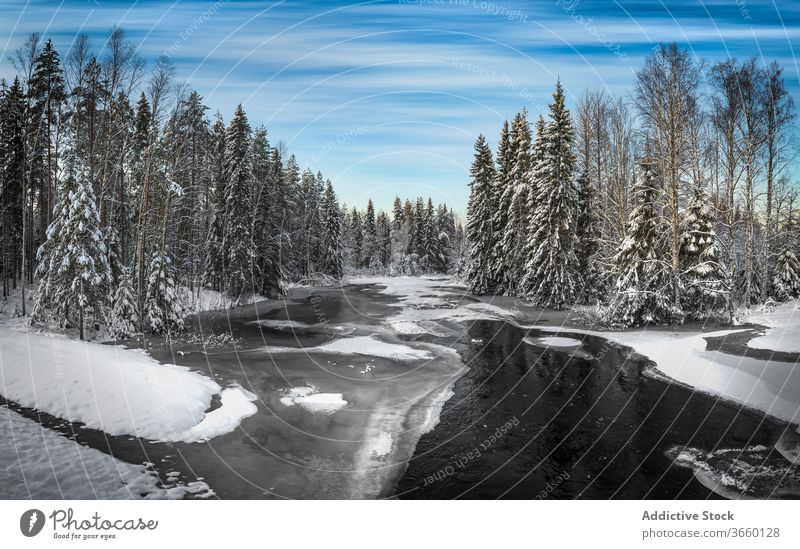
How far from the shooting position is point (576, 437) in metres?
9.11

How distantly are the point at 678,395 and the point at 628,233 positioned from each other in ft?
39.9

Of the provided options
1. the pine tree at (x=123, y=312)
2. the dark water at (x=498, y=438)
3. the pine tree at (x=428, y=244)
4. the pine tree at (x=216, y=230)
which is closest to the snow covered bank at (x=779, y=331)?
the dark water at (x=498, y=438)

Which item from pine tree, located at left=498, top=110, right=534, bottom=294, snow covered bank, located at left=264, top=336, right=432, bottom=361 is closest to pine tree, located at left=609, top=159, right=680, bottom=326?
pine tree, located at left=498, top=110, right=534, bottom=294

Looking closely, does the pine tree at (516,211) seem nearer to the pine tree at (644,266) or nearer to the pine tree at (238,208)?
the pine tree at (644,266)

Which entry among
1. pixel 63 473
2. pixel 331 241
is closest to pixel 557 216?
pixel 63 473

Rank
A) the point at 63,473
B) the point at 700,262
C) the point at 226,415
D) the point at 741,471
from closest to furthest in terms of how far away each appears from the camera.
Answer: the point at 63,473 < the point at 741,471 < the point at 226,415 < the point at 700,262

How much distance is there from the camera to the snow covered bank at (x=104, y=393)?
7.71m

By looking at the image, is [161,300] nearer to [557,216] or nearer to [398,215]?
[557,216]

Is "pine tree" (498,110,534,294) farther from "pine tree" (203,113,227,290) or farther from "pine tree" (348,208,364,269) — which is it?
"pine tree" (348,208,364,269)

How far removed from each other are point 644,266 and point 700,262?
7.49 feet

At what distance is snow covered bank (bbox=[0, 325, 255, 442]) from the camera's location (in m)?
7.71

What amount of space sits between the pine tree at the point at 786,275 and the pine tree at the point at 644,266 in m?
11.1
